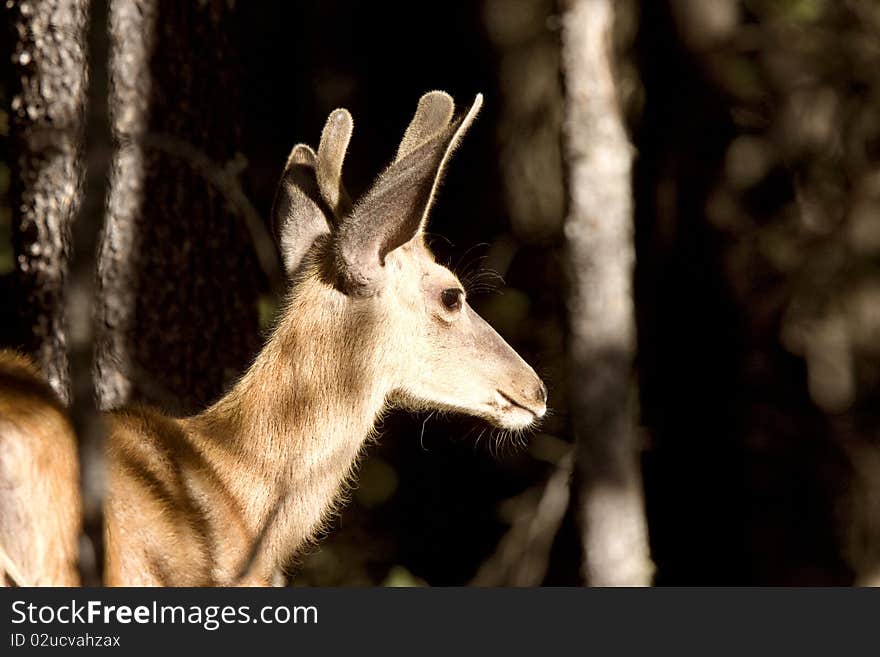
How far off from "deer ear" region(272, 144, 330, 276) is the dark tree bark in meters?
0.44

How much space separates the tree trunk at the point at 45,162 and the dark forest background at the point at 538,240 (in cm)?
2

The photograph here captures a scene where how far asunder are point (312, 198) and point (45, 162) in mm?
1212

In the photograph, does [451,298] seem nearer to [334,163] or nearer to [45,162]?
[334,163]

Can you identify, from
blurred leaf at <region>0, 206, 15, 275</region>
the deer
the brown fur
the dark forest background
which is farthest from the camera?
blurred leaf at <region>0, 206, 15, 275</region>

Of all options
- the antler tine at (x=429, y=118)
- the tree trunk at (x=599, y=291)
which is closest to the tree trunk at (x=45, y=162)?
the antler tine at (x=429, y=118)

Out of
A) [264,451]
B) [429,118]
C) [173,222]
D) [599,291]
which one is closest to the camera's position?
[599,291]

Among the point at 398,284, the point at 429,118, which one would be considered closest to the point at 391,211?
the point at 398,284

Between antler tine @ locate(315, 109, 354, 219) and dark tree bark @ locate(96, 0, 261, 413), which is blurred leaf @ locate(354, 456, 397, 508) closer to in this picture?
dark tree bark @ locate(96, 0, 261, 413)

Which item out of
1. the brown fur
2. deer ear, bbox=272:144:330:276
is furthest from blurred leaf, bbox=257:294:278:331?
the brown fur

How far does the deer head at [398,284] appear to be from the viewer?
17.4ft

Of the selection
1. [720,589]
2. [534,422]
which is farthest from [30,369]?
[720,589]

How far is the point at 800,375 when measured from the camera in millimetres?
7305

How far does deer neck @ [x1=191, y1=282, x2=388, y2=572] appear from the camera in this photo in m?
5.26

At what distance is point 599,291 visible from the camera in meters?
5.01
